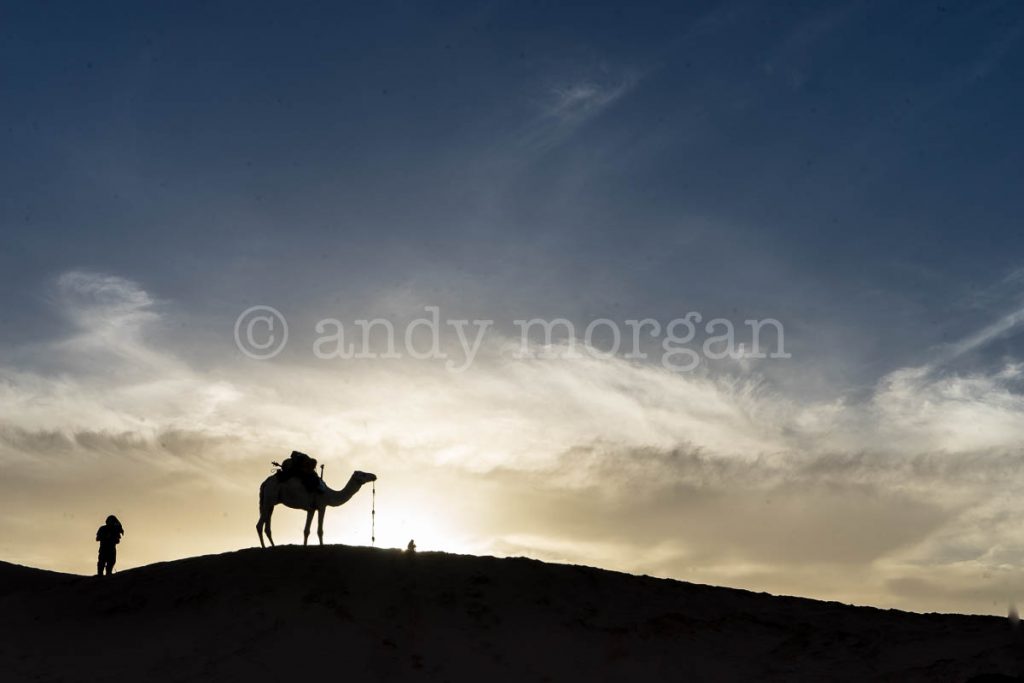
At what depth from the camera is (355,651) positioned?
21.6 meters

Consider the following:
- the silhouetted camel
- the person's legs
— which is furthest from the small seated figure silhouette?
the silhouetted camel

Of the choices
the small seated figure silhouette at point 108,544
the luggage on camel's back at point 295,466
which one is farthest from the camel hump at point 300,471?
the small seated figure silhouette at point 108,544

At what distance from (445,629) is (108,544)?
12570 mm

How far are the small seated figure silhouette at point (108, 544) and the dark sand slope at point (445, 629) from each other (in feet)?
12.5

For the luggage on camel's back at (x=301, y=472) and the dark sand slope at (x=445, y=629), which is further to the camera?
the luggage on camel's back at (x=301, y=472)

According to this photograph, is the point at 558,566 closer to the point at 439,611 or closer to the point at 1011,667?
the point at 439,611

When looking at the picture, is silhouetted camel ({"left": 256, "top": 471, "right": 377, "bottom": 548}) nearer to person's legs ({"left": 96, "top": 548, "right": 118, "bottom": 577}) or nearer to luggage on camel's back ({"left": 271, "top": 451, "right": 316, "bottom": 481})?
luggage on camel's back ({"left": 271, "top": 451, "right": 316, "bottom": 481})

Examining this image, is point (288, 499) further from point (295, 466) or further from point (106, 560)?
point (106, 560)

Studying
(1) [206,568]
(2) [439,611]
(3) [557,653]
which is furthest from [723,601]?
(1) [206,568]

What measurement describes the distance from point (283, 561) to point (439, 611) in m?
4.48

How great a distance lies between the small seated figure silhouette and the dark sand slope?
150 inches

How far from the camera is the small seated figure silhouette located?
2966 cm

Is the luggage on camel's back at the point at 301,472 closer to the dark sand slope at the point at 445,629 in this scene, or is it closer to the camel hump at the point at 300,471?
the camel hump at the point at 300,471

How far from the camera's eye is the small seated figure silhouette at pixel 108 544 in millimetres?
29656
